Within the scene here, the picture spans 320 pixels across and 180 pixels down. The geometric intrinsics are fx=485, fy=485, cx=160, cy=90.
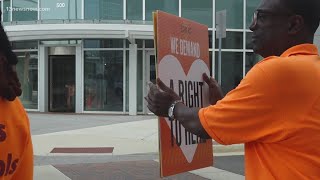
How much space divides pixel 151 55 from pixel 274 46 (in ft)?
59.4

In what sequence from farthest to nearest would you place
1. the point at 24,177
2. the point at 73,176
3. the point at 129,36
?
the point at 129,36
the point at 73,176
the point at 24,177

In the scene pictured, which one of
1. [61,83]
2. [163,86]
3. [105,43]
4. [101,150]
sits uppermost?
[105,43]

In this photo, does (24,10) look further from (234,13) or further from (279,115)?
(279,115)

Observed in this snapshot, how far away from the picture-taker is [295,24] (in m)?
1.97

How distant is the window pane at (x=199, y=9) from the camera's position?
2020 centimetres

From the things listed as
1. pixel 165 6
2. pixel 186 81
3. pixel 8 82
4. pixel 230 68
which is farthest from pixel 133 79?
pixel 8 82

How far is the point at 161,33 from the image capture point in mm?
2477

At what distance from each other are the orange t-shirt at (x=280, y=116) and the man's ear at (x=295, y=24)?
0.15m

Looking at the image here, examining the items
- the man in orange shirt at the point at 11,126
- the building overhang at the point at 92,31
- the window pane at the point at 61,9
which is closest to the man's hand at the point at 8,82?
the man in orange shirt at the point at 11,126

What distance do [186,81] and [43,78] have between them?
18771 millimetres

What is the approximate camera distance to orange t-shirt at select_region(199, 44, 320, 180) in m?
1.82

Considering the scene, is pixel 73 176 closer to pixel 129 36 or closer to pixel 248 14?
pixel 129 36

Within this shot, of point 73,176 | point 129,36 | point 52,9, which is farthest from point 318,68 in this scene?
point 52,9

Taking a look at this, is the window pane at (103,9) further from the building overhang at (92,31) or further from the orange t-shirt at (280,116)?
the orange t-shirt at (280,116)
